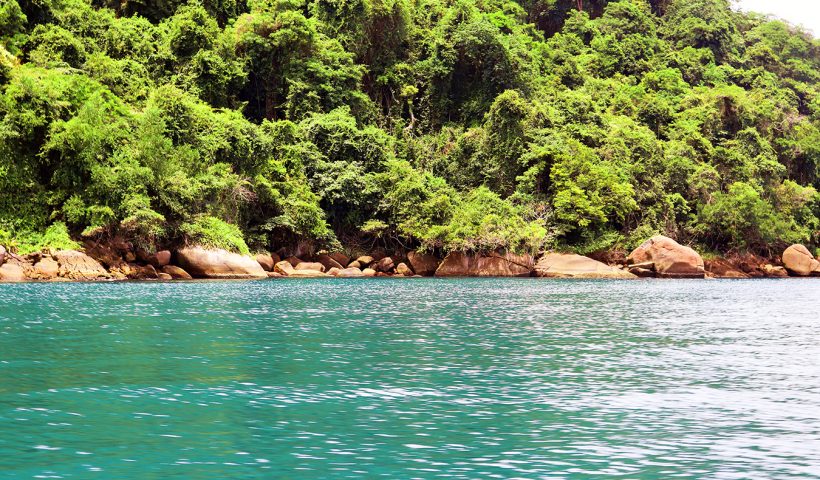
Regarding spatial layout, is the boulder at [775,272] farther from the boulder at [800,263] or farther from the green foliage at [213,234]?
the green foliage at [213,234]

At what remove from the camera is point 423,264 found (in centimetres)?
4450

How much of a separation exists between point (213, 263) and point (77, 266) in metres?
6.01

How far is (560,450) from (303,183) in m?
38.0

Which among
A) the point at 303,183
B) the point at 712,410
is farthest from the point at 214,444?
the point at 303,183

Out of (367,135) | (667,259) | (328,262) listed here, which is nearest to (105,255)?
(328,262)

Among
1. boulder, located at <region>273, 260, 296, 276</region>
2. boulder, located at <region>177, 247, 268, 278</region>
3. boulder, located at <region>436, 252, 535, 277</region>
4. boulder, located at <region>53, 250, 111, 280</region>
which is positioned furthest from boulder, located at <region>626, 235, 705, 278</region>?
boulder, located at <region>53, 250, 111, 280</region>

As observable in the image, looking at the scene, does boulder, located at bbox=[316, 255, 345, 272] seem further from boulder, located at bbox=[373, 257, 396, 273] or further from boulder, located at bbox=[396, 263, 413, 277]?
boulder, located at bbox=[396, 263, 413, 277]

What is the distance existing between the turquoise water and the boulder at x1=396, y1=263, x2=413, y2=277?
977 inches

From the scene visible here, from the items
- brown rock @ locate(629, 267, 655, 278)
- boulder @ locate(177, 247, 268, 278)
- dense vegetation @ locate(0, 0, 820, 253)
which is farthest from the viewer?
brown rock @ locate(629, 267, 655, 278)

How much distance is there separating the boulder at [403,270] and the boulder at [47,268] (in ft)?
60.2

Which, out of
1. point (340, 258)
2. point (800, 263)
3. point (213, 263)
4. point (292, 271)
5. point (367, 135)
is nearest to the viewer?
point (213, 263)

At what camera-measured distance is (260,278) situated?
1464 inches

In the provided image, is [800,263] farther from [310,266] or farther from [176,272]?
[176,272]

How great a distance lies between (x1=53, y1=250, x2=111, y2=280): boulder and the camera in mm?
31781
